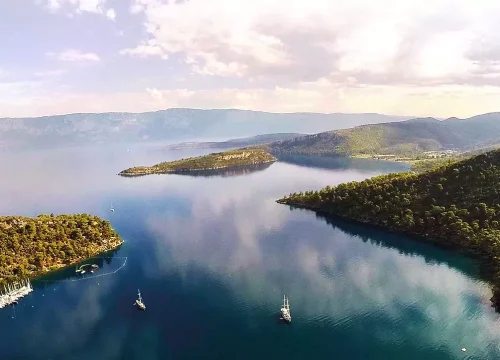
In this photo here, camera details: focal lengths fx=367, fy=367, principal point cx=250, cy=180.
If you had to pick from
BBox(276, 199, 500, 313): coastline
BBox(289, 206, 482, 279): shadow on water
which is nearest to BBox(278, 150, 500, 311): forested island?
BBox(276, 199, 500, 313): coastline

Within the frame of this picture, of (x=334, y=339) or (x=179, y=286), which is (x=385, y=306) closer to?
(x=334, y=339)

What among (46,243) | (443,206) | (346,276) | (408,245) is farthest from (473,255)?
(46,243)

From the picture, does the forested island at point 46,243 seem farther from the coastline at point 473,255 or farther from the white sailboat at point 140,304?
the coastline at point 473,255

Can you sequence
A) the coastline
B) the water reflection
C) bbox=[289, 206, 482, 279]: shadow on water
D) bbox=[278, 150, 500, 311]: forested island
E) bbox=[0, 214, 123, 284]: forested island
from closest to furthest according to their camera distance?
the water reflection
the coastline
bbox=[289, 206, 482, 279]: shadow on water
bbox=[0, 214, 123, 284]: forested island
bbox=[278, 150, 500, 311]: forested island

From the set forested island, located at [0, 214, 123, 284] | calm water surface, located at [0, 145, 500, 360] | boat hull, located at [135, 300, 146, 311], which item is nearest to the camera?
calm water surface, located at [0, 145, 500, 360]

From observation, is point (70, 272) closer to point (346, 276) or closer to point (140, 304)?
point (140, 304)

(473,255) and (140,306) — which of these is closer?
(140,306)

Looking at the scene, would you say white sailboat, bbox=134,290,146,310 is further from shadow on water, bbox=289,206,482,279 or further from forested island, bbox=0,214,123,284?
shadow on water, bbox=289,206,482,279

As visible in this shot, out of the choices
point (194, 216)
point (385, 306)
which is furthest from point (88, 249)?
point (385, 306)
